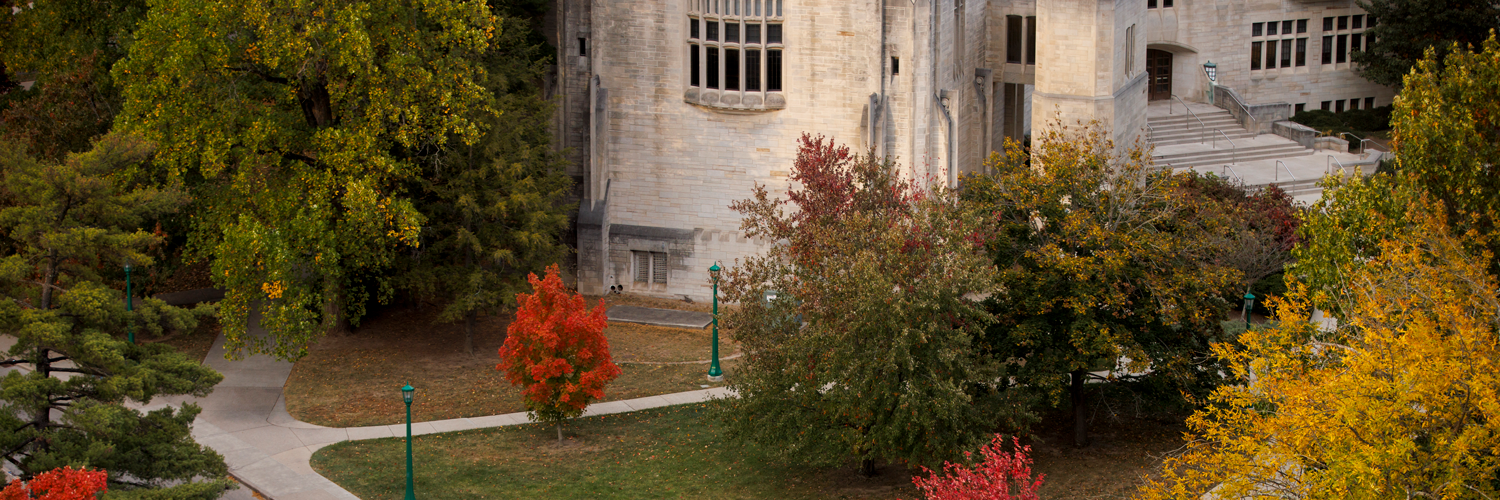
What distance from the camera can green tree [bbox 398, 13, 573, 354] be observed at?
3912 centimetres

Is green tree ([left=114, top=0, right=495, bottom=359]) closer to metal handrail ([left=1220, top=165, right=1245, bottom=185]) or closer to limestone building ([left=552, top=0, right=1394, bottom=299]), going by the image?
limestone building ([left=552, top=0, right=1394, bottom=299])

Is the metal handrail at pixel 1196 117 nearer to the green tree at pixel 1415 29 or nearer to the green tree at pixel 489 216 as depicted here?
the green tree at pixel 1415 29

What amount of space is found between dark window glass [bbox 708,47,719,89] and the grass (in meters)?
7.25

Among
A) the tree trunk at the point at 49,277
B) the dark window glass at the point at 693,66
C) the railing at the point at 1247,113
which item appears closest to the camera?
the tree trunk at the point at 49,277

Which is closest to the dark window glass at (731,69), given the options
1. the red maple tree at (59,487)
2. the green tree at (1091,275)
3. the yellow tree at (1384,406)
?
the green tree at (1091,275)

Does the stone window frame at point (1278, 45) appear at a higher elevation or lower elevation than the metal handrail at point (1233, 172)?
higher

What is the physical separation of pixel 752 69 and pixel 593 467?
1528cm

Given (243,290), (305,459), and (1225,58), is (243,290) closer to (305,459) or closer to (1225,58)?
(305,459)

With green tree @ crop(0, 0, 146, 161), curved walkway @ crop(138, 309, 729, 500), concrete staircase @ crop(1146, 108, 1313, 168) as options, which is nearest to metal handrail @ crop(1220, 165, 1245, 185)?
concrete staircase @ crop(1146, 108, 1313, 168)

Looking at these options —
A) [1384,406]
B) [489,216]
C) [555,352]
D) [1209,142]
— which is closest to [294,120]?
[489,216]

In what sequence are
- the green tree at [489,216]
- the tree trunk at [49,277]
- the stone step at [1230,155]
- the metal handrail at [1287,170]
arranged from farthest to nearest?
the stone step at [1230,155] → the metal handrail at [1287,170] → the green tree at [489,216] → the tree trunk at [49,277]

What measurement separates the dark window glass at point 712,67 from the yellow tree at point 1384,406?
883 inches

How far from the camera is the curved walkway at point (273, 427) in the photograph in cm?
3272

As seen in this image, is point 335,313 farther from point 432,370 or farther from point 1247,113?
point 1247,113
